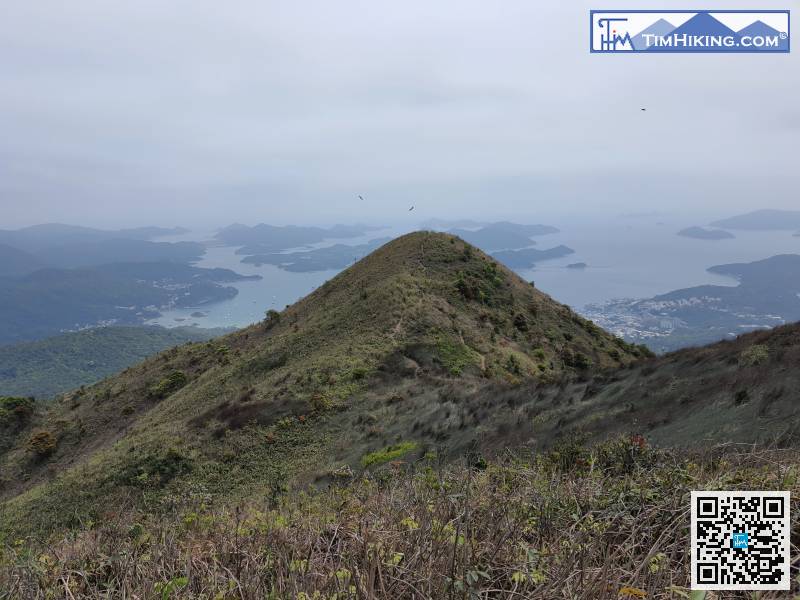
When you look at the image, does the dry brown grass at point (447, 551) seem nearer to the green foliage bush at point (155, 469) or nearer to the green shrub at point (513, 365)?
the green foliage bush at point (155, 469)

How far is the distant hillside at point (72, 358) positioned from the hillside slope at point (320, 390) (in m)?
104

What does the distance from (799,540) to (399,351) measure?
24.8 metres

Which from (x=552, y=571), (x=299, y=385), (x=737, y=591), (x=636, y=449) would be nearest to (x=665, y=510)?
(x=737, y=591)

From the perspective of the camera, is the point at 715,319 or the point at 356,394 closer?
the point at 356,394

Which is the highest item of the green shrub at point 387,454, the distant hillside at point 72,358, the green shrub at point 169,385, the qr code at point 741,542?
the qr code at point 741,542

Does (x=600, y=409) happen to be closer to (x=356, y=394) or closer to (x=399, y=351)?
(x=356, y=394)

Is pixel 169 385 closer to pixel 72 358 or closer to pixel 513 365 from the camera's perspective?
pixel 513 365

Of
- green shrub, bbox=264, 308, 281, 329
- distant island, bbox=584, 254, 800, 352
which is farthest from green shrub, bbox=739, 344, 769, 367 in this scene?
distant island, bbox=584, 254, 800, 352

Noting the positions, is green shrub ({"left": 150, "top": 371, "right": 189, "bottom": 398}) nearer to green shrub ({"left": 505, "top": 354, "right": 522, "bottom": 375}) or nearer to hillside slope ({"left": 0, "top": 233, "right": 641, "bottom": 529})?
hillside slope ({"left": 0, "top": 233, "right": 641, "bottom": 529})

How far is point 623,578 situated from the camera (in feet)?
10.5

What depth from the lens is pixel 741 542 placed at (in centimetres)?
308

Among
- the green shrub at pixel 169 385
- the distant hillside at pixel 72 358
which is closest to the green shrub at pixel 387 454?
the green shrub at pixel 169 385

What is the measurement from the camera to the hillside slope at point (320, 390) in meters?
18.6

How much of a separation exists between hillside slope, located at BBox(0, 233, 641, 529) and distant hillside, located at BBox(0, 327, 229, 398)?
104 meters
